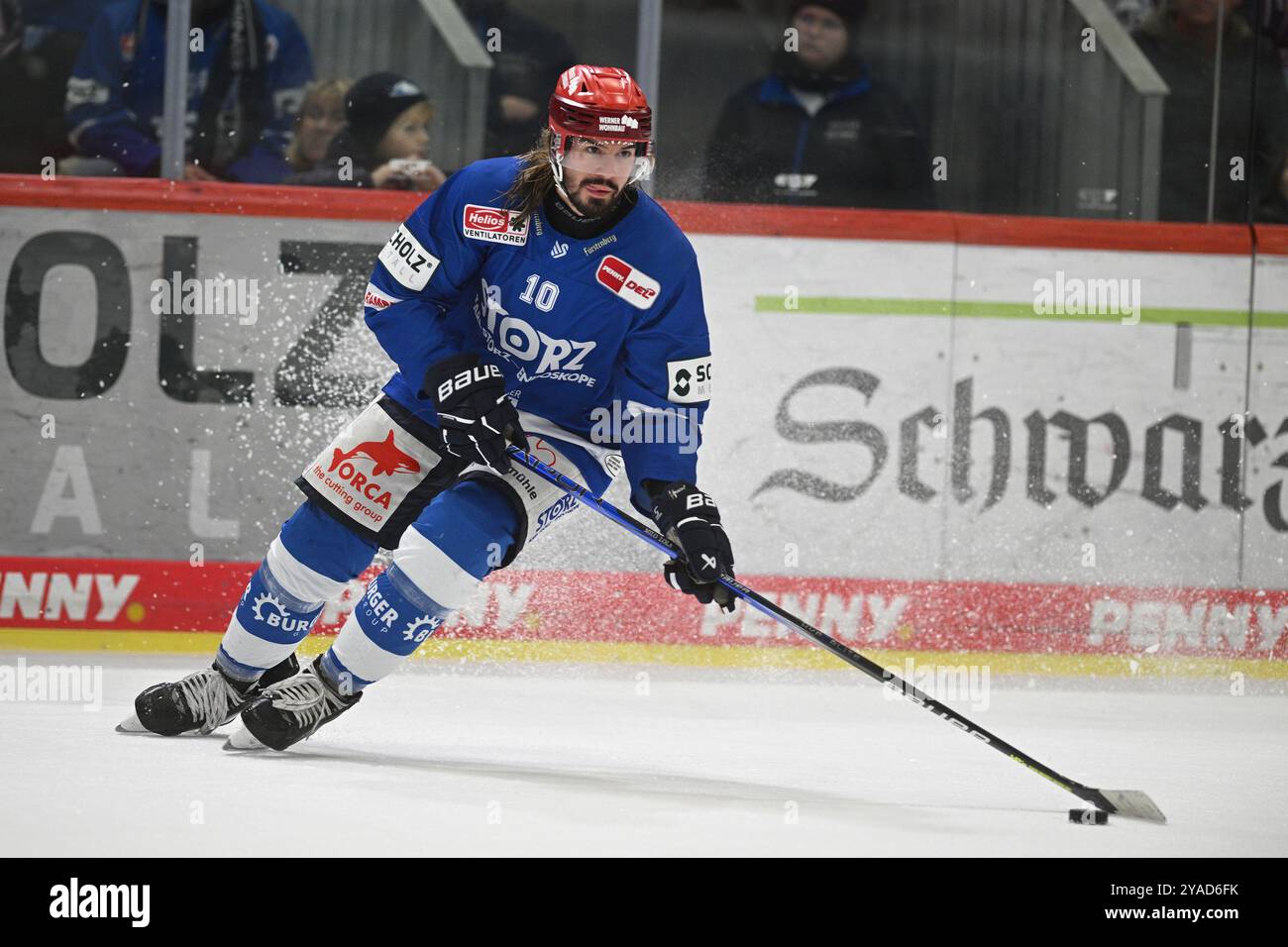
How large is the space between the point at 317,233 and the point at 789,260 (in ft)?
4.30

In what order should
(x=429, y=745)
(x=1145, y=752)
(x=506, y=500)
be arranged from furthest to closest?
(x=1145, y=752)
(x=429, y=745)
(x=506, y=500)

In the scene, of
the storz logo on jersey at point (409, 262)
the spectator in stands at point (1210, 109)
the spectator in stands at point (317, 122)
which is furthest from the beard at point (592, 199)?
the spectator in stands at point (1210, 109)

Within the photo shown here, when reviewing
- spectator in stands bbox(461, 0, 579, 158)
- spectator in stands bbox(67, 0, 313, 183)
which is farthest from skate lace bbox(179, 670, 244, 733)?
spectator in stands bbox(461, 0, 579, 158)

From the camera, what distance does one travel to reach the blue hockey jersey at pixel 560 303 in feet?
11.1

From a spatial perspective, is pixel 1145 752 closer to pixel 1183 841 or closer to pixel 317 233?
pixel 1183 841

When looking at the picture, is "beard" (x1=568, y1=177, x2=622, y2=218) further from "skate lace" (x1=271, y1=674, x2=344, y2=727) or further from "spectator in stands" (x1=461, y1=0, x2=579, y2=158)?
"spectator in stands" (x1=461, y1=0, x2=579, y2=158)

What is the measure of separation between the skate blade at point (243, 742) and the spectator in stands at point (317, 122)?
7.36 feet

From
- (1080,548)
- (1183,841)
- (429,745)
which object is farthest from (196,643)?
(1183,841)

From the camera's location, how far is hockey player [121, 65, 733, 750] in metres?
3.25

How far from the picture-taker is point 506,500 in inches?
131

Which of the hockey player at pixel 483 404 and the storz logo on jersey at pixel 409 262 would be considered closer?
the hockey player at pixel 483 404

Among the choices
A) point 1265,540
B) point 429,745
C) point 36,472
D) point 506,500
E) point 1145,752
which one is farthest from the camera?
point 1265,540

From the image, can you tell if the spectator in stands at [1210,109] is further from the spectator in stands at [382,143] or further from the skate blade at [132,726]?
the skate blade at [132,726]

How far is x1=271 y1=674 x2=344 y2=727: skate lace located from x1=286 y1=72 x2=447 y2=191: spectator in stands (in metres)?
2.17
